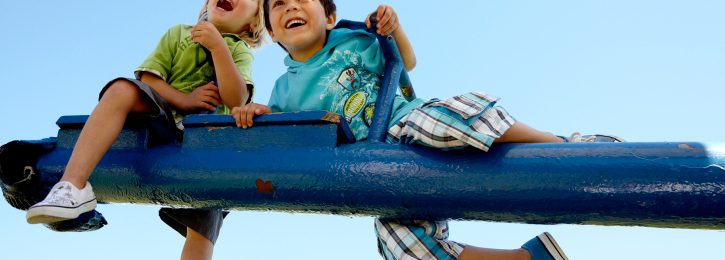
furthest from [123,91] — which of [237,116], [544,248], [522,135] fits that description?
[544,248]

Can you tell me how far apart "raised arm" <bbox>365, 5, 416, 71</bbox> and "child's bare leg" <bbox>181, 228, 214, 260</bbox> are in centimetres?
117

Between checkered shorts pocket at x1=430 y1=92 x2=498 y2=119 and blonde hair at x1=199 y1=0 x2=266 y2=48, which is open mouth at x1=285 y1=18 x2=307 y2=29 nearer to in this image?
blonde hair at x1=199 y1=0 x2=266 y2=48

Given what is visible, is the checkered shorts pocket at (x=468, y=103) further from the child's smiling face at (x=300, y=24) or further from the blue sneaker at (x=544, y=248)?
the child's smiling face at (x=300, y=24)

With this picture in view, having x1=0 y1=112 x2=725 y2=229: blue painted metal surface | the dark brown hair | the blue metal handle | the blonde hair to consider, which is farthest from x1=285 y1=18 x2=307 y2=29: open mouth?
the blonde hair

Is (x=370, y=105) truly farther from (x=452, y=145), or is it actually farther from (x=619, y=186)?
(x=619, y=186)

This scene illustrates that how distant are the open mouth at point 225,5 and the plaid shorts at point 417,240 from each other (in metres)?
1.37

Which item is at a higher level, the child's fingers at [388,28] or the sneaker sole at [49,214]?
the child's fingers at [388,28]

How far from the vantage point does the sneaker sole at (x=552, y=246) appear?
192 centimetres

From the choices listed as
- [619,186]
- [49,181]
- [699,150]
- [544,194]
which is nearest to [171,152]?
[49,181]

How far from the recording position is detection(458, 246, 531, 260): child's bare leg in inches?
75.6

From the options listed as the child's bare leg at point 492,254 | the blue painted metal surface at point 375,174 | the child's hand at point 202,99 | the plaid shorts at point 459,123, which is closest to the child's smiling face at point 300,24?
the blue painted metal surface at point 375,174

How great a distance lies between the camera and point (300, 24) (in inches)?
97.7

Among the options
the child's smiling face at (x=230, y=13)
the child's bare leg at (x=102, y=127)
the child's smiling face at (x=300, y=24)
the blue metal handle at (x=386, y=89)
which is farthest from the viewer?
the child's smiling face at (x=230, y=13)

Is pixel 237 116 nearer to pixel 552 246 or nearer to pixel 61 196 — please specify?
pixel 61 196
